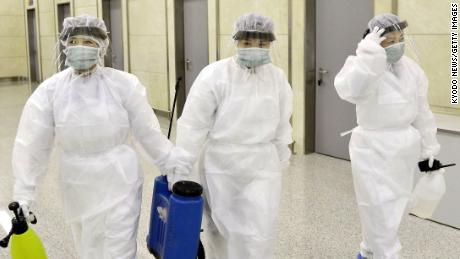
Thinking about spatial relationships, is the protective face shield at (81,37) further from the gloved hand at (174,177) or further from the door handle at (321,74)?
the door handle at (321,74)

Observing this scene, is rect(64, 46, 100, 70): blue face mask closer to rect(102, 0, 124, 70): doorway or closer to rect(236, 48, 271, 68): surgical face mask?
rect(236, 48, 271, 68): surgical face mask

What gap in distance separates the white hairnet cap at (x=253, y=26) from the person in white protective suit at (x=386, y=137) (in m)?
0.47

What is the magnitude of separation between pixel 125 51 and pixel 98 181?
280 inches

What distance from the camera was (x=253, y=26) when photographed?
2473mm

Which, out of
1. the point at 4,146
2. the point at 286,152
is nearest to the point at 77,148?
the point at 286,152

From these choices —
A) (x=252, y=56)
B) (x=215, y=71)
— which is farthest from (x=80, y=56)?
(x=252, y=56)

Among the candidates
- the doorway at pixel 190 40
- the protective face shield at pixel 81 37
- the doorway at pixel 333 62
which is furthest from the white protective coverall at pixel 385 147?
the doorway at pixel 190 40

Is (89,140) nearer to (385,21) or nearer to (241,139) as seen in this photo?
(241,139)

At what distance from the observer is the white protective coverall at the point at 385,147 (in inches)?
102

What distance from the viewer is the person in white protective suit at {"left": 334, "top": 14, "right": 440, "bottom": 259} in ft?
8.51

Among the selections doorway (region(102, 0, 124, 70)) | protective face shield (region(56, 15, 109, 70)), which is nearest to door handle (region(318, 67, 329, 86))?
protective face shield (region(56, 15, 109, 70))

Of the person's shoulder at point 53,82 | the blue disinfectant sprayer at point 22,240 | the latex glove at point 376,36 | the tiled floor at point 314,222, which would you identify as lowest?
the tiled floor at point 314,222

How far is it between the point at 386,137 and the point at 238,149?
764mm

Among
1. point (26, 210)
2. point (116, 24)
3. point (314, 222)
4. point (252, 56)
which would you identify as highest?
point (116, 24)
